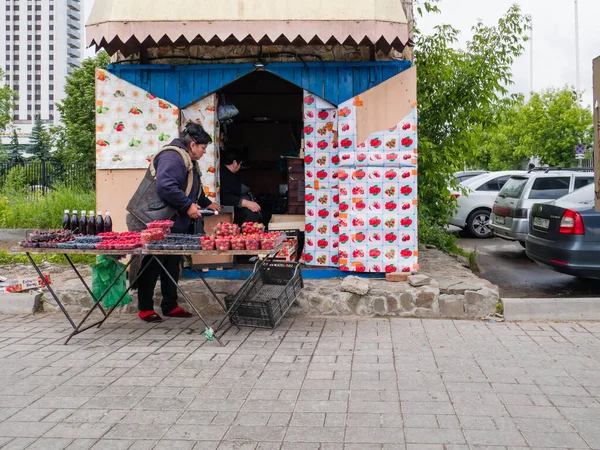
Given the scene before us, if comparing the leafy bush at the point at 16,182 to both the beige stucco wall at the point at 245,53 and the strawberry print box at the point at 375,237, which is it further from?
the strawberry print box at the point at 375,237

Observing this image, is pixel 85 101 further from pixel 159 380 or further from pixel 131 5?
pixel 159 380

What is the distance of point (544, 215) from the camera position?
29.3ft

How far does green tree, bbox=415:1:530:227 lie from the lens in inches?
414

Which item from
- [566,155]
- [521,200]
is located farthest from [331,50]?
[566,155]

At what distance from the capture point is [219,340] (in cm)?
602

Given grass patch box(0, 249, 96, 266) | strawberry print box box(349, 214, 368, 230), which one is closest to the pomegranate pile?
strawberry print box box(349, 214, 368, 230)

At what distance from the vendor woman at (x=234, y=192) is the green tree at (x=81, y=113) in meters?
28.1

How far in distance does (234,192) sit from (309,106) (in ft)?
6.12

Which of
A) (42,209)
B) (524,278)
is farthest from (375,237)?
(42,209)

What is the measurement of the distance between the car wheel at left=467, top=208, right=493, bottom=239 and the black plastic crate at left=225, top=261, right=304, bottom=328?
34.1 ft

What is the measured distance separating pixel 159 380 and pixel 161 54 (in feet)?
15.2

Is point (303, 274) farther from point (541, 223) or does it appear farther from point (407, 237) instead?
point (541, 223)

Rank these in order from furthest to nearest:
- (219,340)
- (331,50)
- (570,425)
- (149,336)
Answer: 1. (331,50)
2. (149,336)
3. (219,340)
4. (570,425)

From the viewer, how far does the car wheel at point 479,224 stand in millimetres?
16750
